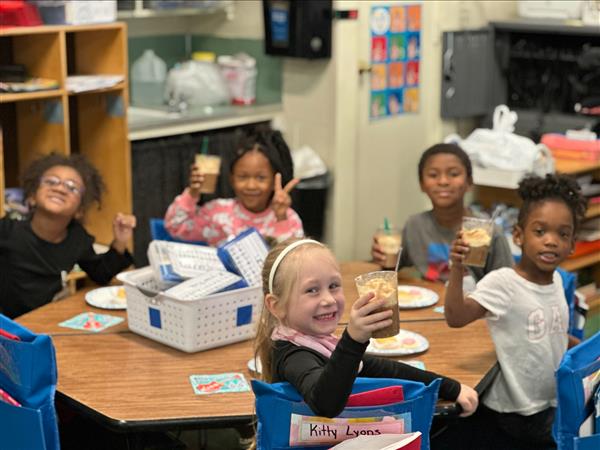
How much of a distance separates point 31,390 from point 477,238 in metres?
1.41

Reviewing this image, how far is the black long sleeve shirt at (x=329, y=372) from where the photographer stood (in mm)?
Result: 2055

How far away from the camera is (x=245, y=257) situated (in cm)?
308

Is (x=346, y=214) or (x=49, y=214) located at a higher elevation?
(x=49, y=214)

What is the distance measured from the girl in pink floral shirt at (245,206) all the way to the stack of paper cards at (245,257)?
28.3 inches

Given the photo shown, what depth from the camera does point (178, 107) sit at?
553 centimetres

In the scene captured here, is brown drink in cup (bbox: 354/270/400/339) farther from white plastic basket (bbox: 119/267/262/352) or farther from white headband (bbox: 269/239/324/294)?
white plastic basket (bbox: 119/267/262/352)

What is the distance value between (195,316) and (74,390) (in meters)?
0.40

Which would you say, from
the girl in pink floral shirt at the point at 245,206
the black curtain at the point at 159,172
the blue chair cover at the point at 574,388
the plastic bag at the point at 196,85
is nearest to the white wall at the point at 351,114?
the plastic bag at the point at 196,85

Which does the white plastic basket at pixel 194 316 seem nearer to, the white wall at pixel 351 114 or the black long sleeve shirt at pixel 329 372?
the black long sleeve shirt at pixel 329 372

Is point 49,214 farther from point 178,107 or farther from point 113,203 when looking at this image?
point 178,107

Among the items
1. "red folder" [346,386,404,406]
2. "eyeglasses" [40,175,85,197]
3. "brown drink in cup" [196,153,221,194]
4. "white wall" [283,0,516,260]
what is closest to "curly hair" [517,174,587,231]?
"red folder" [346,386,404,406]

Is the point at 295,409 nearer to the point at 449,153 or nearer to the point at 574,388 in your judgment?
the point at 574,388

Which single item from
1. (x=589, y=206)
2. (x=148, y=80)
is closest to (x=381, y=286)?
(x=589, y=206)

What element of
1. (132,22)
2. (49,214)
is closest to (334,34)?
(132,22)
